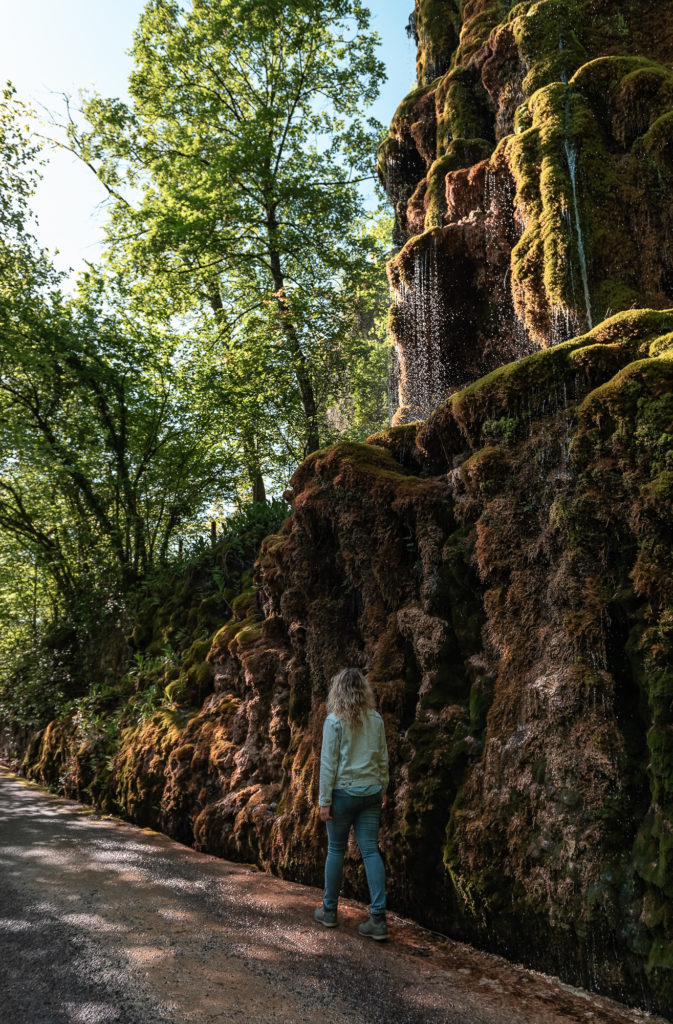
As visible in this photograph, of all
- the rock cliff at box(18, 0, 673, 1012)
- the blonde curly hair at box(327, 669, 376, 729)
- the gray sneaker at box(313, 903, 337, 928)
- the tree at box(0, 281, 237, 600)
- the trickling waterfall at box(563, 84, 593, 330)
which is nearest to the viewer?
the rock cliff at box(18, 0, 673, 1012)

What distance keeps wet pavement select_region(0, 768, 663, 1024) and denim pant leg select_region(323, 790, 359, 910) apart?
0.23m

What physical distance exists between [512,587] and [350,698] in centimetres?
164

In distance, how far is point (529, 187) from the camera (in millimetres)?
9070

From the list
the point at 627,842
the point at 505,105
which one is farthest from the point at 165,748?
the point at 505,105

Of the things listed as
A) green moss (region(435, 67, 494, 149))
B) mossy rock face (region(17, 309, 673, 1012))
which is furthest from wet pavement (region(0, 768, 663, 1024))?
green moss (region(435, 67, 494, 149))

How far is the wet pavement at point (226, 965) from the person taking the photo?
3307mm

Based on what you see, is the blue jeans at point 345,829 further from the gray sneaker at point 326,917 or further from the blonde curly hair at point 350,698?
the blonde curly hair at point 350,698

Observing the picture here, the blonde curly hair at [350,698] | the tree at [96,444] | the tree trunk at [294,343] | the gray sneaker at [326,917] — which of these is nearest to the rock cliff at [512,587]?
the gray sneaker at [326,917]

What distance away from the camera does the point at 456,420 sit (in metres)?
6.52

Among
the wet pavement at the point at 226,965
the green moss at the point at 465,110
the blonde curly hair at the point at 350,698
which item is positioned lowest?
the wet pavement at the point at 226,965

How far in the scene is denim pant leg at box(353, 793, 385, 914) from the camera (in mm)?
4465

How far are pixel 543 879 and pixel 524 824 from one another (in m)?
0.34

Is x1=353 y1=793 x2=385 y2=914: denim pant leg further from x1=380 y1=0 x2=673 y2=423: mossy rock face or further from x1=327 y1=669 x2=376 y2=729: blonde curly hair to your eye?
x1=380 y1=0 x2=673 y2=423: mossy rock face

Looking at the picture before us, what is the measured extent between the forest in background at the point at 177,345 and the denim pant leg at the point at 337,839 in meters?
7.54
